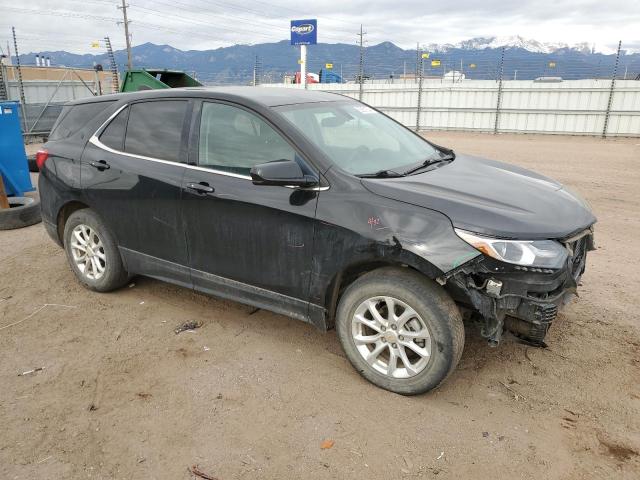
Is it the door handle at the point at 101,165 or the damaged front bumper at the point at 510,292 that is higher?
the door handle at the point at 101,165

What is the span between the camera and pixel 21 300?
4.65 metres

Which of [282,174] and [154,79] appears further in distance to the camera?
[154,79]

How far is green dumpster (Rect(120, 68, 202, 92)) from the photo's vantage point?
35.8 ft

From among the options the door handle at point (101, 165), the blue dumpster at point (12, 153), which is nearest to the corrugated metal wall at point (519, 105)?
the blue dumpster at point (12, 153)

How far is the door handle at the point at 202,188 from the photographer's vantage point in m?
3.62

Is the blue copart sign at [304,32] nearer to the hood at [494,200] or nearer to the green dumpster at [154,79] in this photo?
the green dumpster at [154,79]

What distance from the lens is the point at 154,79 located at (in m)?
10.9

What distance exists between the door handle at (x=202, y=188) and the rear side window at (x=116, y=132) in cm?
96

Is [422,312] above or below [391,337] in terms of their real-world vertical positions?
above

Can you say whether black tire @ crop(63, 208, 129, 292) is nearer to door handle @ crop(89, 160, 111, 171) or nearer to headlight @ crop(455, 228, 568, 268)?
door handle @ crop(89, 160, 111, 171)

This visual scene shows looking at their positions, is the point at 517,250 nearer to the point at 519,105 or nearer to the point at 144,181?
the point at 144,181

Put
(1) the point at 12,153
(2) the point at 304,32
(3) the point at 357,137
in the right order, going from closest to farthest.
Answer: (3) the point at 357,137 → (1) the point at 12,153 → (2) the point at 304,32

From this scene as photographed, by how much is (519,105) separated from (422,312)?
20.2m

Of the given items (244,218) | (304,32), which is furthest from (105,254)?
(304,32)
